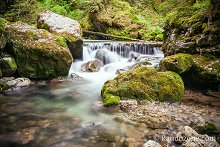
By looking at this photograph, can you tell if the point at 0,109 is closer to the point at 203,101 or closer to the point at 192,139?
the point at 192,139

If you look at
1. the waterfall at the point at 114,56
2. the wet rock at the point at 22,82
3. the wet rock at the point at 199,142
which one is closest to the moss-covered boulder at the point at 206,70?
the waterfall at the point at 114,56

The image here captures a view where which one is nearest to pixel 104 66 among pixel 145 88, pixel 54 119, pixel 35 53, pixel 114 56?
pixel 114 56

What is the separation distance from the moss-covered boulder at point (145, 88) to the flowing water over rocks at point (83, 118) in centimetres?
25

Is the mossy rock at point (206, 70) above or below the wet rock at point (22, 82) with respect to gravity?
above

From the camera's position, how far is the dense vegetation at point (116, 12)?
1199 cm

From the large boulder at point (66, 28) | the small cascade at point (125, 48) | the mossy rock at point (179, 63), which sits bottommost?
the mossy rock at point (179, 63)

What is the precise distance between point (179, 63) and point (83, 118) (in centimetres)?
386

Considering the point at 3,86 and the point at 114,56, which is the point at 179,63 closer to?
the point at 114,56

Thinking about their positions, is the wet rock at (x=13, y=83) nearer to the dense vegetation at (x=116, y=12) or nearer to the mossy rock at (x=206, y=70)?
the dense vegetation at (x=116, y=12)

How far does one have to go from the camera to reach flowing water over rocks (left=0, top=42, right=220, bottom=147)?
569cm

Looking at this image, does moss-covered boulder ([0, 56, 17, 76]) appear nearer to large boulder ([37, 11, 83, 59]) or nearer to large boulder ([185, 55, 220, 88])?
large boulder ([37, 11, 83, 59])

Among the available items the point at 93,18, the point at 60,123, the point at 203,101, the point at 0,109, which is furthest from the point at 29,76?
the point at 93,18

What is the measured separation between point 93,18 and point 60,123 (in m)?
13.4

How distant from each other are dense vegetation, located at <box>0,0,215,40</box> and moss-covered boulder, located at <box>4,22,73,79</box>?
2105 mm
